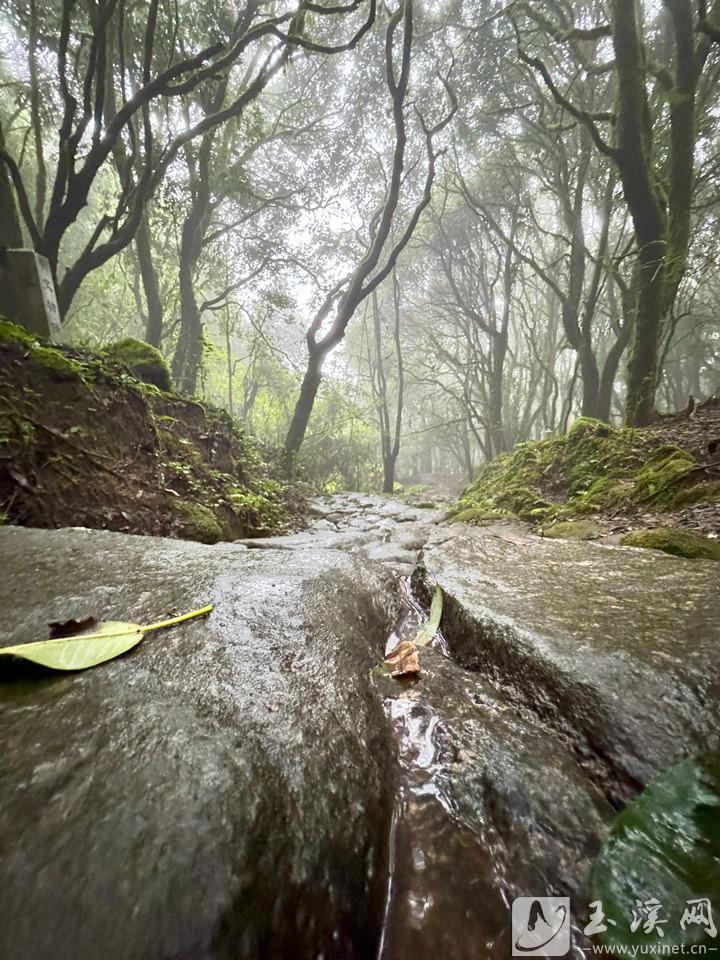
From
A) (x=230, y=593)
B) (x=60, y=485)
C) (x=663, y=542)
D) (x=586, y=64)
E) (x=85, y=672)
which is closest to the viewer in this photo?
(x=85, y=672)

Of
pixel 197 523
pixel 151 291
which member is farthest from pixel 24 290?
Answer: pixel 151 291

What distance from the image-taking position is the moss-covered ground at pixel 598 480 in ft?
9.98

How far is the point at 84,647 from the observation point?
95cm

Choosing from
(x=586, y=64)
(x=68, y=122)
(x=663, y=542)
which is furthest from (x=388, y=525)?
(x=586, y=64)

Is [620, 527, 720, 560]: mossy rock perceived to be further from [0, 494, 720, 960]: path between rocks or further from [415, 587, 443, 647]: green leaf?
[415, 587, 443, 647]: green leaf

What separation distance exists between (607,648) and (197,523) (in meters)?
2.81

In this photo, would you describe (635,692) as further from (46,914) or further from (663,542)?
(663,542)

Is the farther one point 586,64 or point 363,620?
point 586,64

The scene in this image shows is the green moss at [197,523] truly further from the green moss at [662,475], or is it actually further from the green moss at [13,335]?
the green moss at [662,475]

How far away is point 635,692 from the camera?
96cm

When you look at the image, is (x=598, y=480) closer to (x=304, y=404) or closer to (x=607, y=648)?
(x=607, y=648)

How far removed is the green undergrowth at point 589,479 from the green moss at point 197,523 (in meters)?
A: 2.38

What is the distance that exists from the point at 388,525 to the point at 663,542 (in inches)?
119

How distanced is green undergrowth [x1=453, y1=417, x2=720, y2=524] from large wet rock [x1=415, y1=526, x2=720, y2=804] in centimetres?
155
